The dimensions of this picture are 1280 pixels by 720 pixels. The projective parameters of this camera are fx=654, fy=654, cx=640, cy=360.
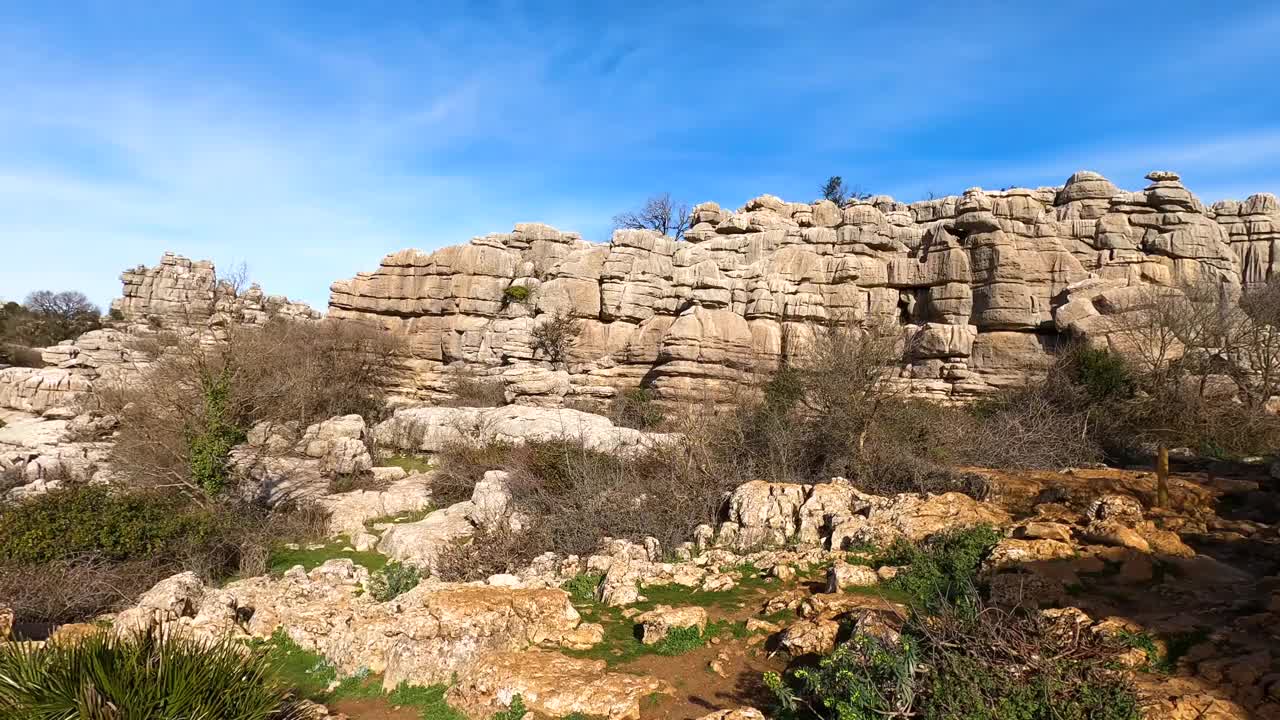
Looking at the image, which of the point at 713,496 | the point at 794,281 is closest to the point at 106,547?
the point at 713,496

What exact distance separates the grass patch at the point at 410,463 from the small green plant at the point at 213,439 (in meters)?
5.76

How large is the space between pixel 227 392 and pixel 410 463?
6767mm

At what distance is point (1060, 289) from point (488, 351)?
22296mm

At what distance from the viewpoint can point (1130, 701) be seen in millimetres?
4102

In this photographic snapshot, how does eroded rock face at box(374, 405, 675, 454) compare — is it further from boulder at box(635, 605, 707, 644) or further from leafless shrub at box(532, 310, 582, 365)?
boulder at box(635, 605, 707, 644)

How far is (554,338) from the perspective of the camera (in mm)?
26531

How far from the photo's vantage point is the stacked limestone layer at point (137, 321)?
26.1 metres

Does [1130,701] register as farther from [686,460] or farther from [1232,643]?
[686,460]

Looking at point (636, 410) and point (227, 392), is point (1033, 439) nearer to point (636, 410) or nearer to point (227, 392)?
point (636, 410)

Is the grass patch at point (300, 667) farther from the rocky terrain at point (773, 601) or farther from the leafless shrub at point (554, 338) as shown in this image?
the leafless shrub at point (554, 338)

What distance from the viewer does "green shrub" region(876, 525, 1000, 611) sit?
6859 mm

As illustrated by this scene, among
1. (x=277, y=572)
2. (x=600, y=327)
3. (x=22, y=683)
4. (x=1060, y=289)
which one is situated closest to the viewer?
(x=22, y=683)

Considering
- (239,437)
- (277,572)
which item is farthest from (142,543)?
(239,437)

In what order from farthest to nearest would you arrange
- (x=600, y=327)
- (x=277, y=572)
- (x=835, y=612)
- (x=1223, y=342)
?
(x=600, y=327) < (x=1223, y=342) < (x=277, y=572) < (x=835, y=612)
